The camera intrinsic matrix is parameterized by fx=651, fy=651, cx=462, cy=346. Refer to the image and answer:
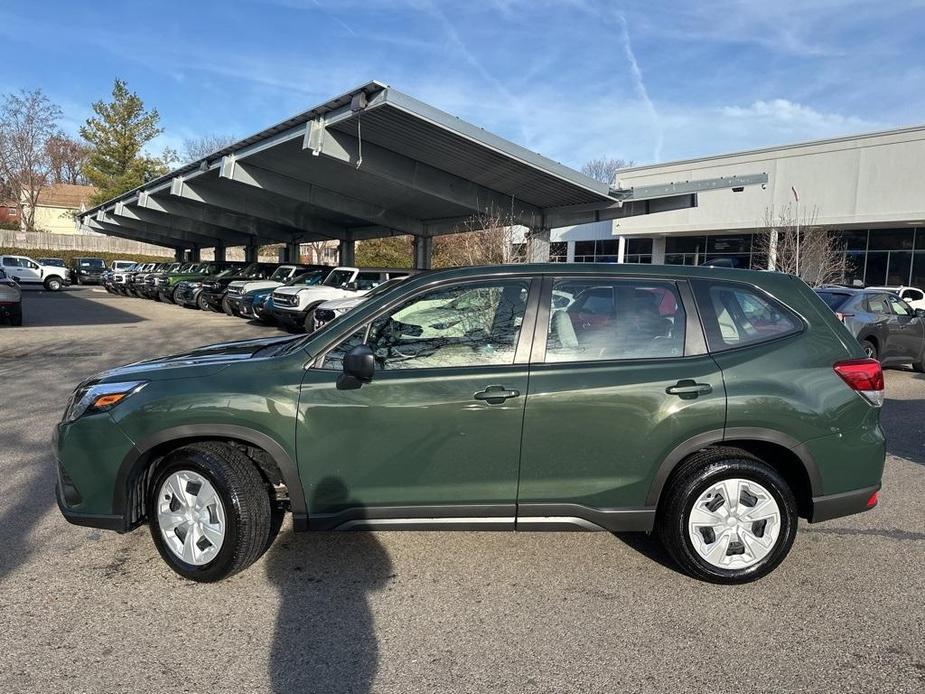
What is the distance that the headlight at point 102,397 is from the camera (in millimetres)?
3498

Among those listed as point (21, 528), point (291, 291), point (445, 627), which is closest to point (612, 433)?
point (445, 627)

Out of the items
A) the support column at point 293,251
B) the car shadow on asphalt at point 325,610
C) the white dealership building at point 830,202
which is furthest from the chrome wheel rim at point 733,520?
the support column at point 293,251

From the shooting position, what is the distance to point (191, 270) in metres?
28.2

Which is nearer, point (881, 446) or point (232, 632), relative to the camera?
point (232, 632)

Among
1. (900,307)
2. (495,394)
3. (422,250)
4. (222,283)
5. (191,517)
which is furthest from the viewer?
(422,250)

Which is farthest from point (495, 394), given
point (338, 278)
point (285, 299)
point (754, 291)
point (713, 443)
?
point (338, 278)

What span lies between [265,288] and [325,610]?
56.6 ft

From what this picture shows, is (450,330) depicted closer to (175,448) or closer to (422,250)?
(175,448)

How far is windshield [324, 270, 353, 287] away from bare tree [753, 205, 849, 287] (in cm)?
1380

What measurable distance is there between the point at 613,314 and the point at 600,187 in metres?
13.4

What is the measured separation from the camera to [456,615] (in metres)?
3.26

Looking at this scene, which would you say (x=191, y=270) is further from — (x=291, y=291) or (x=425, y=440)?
(x=425, y=440)

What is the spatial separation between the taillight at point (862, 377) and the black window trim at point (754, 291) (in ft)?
0.96

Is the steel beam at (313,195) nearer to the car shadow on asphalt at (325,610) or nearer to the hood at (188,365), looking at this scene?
the hood at (188,365)
